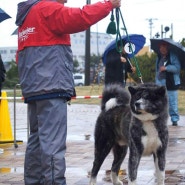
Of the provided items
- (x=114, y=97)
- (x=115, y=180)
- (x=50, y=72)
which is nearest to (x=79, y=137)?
(x=115, y=180)

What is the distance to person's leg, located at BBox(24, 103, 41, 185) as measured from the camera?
15.9ft

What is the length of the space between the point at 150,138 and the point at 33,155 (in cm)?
117

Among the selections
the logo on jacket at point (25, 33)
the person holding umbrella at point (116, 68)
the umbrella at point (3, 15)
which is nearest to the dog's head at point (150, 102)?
the logo on jacket at point (25, 33)

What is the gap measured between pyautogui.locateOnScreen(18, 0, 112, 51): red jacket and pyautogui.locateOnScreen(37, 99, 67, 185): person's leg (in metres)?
0.57

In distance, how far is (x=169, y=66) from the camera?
11445mm

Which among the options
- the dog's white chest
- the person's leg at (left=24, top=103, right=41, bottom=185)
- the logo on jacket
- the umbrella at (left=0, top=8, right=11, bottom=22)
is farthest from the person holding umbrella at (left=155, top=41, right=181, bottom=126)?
the logo on jacket

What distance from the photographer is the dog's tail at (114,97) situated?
5495 mm

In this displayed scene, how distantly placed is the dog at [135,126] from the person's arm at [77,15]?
89cm

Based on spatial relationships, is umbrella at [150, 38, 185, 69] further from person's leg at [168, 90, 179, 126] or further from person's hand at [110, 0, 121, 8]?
person's hand at [110, 0, 121, 8]

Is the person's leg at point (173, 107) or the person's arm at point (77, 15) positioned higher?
the person's arm at point (77, 15)

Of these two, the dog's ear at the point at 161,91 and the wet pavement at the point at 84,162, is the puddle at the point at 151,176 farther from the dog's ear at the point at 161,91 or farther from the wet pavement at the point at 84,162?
the dog's ear at the point at 161,91

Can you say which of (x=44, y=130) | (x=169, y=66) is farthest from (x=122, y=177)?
(x=169, y=66)

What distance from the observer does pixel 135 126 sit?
4895 millimetres

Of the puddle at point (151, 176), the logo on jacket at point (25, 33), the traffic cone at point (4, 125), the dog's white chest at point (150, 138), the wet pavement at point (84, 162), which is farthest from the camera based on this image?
the traffic cone at point (4, 125)
